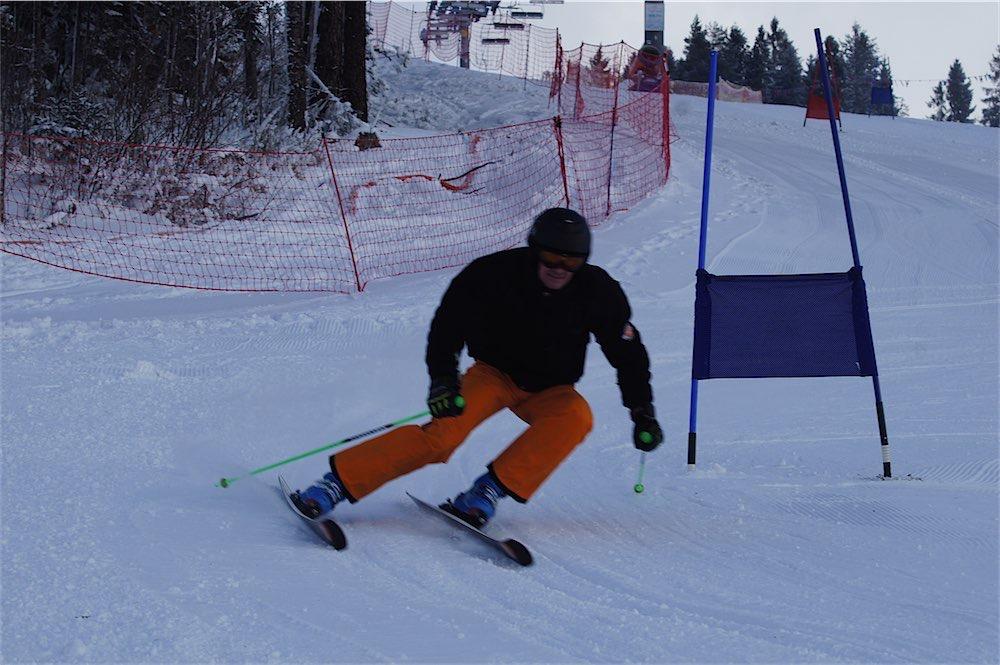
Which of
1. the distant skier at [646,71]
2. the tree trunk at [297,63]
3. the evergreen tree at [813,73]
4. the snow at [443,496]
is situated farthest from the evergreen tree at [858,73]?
the snow at [443,496]

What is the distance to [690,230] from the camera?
11.4m

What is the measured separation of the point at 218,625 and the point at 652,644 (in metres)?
1.30

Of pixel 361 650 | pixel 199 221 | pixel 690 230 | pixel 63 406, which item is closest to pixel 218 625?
pixel 361 650

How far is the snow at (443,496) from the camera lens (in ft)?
10.1

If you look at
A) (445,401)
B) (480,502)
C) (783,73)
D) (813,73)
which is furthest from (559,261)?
(783,73)

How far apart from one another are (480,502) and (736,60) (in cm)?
4852

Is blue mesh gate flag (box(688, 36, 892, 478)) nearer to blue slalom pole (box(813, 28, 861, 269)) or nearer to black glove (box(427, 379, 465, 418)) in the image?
blue slalom pole (box(813, 28, 861, 269))

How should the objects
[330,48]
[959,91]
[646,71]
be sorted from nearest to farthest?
1. [330,48]
2. [646,71]
3. [959,91]

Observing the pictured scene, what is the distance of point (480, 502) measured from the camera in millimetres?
3951

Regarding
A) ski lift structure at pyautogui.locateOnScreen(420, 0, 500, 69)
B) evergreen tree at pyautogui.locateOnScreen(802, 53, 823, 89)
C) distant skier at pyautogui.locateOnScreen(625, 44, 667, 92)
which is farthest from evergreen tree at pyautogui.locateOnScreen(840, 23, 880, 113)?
distant skier at pyautogui.locateOnScreen(625, 44, 667, 92)

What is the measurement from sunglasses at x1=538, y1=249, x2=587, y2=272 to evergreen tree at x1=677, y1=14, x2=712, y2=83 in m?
47.6

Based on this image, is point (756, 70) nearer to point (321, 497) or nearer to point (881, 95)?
point (881, 95)

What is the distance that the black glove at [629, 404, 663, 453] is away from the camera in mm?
4074

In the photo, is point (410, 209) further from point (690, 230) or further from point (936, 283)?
point (936, 283)
